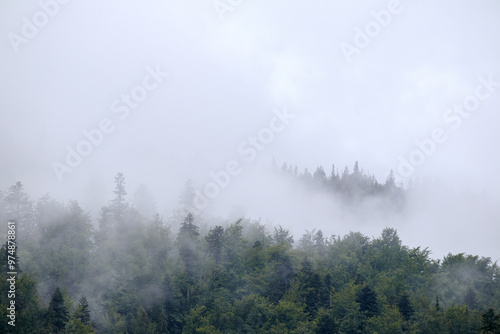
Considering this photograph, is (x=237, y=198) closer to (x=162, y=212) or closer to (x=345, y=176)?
(x=162, y=212)

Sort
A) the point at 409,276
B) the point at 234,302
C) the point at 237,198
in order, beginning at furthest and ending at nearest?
the point at 237,198
the point at 409,276
the point at 234,302

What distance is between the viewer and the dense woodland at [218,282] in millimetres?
60041

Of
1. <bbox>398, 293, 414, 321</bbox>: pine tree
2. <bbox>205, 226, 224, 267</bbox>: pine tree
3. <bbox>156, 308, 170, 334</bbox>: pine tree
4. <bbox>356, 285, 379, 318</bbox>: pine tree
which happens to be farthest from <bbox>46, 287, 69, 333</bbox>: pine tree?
<bbox>398, 293, 414, 321</bbox>: pine tree

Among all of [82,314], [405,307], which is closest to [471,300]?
[405,307]

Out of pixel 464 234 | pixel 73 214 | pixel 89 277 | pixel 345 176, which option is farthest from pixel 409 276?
→ pixel 464 234

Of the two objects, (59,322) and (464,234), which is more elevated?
(464,234)

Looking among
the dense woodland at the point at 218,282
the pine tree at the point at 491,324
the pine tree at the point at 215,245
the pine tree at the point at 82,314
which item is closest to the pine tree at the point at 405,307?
the dense woodland at the point at 218,282

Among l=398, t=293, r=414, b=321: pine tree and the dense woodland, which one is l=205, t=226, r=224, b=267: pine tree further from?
l=398, t=293, r=414, b=321: pine tree

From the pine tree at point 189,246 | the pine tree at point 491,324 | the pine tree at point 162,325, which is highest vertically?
the pine tree at point 189,246

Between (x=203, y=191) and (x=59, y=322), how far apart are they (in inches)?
2525

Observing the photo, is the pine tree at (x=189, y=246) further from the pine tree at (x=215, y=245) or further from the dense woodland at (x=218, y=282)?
the pine tree at (x=215, y=245)

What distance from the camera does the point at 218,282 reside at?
73875 millimetres

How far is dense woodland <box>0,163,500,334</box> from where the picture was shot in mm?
60041

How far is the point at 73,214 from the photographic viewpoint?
259 ft
